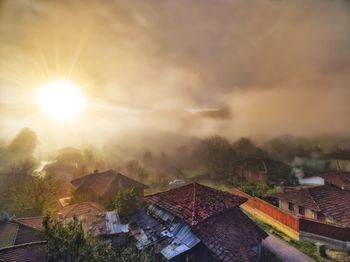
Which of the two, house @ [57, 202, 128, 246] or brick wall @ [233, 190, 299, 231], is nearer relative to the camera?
house @ [57, 202, 128, 246]

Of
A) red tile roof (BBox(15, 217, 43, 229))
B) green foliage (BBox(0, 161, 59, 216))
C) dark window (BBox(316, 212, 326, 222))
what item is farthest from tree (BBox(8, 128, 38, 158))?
dark window (BBox(316, 212, 326, 222))

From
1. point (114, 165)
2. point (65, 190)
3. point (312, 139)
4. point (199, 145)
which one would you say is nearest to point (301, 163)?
point (312, 139)

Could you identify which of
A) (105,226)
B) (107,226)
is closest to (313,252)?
(107,226)

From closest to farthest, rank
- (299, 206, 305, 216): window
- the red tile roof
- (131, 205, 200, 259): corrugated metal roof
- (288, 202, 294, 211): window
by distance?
(131, 205, 200, 259): corrugated metal roof < the red tile roof < (299, 206, 305, 216): window < (288, 202, 294, 211): window

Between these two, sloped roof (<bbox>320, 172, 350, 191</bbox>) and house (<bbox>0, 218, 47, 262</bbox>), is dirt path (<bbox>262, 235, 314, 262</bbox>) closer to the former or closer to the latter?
sloped roof (<bbox>320, 172, 350, 191</bbox>)

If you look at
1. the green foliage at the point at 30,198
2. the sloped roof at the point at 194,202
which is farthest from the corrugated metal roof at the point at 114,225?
the green foliage at the point at 30,198

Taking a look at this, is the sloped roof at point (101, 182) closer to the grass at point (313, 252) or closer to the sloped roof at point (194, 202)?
the sloped roof at point (194, 202)

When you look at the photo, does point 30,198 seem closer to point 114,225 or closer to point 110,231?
point 114,225
